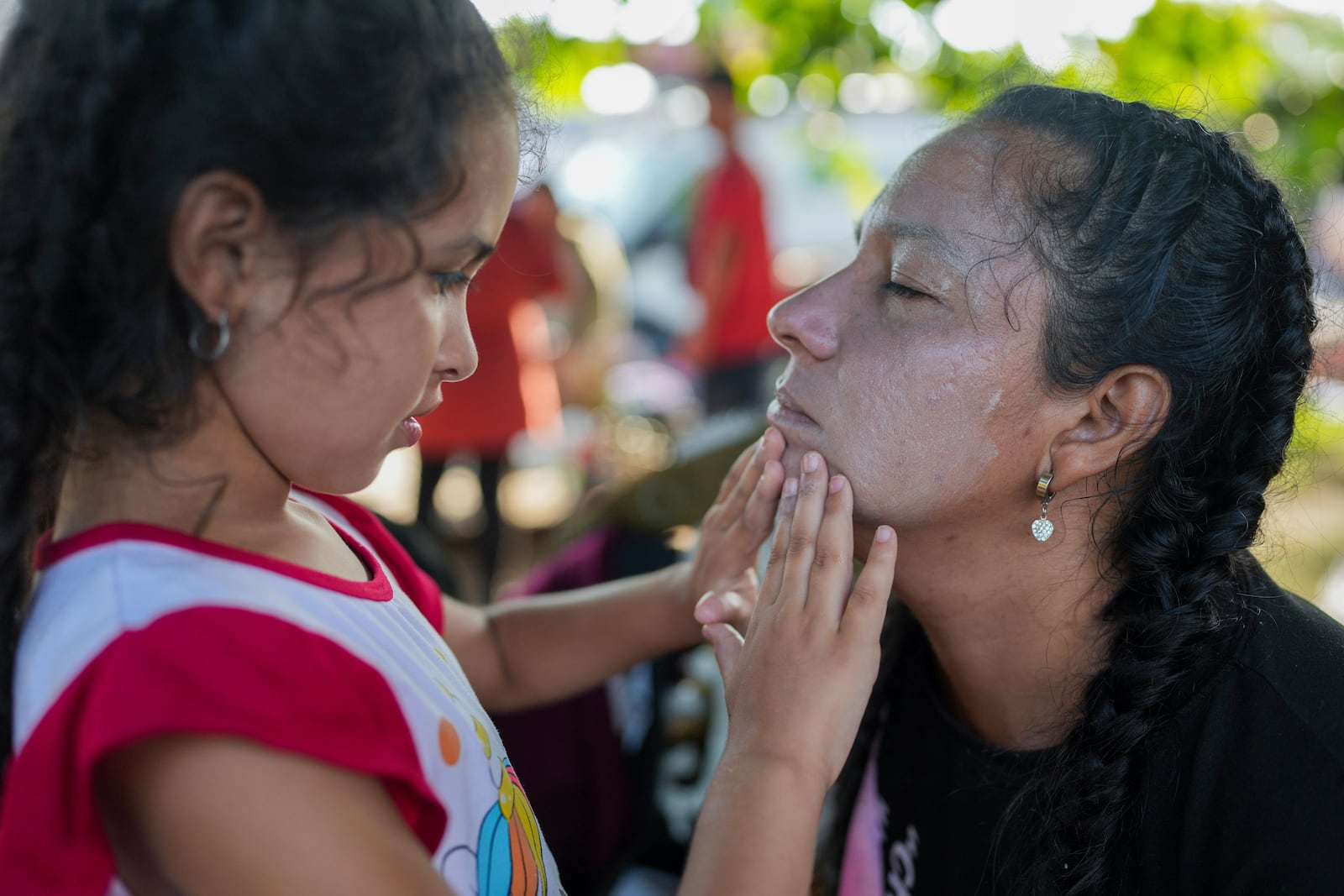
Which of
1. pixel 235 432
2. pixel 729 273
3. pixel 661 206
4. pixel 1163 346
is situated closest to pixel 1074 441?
pixel 1163 346

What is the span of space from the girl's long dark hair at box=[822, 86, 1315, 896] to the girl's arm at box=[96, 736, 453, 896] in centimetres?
94

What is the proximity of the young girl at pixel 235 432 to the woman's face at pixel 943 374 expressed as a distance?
1.55 ft

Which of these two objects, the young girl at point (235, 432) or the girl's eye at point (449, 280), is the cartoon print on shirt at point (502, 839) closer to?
the young girl at point (235, 432)

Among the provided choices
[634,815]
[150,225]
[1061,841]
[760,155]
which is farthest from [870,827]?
[760,155]

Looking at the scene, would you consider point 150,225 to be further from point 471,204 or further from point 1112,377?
point 1112,377

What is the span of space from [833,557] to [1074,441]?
0.42 metres

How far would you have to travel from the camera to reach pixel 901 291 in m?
1.48

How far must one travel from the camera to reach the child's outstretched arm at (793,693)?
1.06m

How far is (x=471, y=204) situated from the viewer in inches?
40.4

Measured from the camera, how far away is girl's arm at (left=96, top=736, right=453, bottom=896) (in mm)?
855

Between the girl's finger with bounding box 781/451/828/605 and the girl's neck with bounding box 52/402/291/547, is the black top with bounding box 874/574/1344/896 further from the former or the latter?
the girl's neck with bounding box 52/402/291/547

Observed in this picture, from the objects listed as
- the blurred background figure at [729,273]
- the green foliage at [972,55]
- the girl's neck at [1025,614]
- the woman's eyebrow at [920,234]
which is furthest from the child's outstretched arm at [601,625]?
the blurred background figure at [729,273]

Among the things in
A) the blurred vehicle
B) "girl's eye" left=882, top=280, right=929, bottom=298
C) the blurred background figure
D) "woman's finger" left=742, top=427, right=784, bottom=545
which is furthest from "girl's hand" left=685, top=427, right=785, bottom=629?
the blurred vehicle

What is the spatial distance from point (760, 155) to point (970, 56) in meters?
3.83
